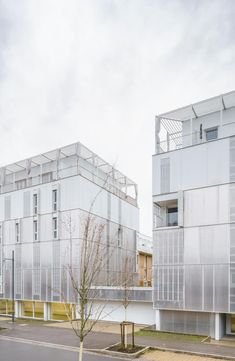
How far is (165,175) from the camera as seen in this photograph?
22.7 m

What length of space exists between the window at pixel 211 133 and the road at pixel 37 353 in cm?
1510

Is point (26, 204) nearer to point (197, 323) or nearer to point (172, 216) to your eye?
point (172, 216)

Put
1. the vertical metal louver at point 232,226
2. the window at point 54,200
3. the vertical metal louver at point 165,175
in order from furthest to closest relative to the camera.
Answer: the window at point 54,200, the vertical metal louver at point 165,175, the vertical metal louver at point 232,226

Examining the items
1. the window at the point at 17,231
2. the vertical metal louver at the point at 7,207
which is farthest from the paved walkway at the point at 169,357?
the vertical metal louver at the point at 7,207

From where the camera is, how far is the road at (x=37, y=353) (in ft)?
52.1

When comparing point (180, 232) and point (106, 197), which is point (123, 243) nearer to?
point (106, 197)

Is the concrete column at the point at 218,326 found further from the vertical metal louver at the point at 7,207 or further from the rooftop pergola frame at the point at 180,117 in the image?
the vertical metal louver at the point at 7,207

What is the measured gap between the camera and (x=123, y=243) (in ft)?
119

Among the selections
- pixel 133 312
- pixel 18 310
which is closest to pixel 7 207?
pixel 18 310

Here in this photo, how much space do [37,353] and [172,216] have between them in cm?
1203

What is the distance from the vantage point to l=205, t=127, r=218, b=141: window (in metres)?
23.9

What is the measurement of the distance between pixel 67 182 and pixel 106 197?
5240 mm

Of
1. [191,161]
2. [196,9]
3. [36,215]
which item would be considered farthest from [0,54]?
[36,215]

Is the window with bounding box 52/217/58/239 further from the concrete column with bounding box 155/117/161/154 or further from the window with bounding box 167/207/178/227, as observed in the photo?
the concrete column with bounding box 155/117/161/154
